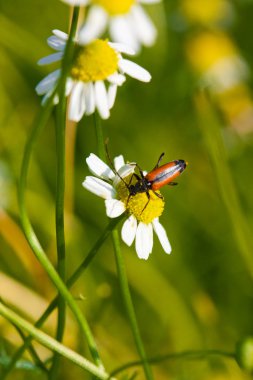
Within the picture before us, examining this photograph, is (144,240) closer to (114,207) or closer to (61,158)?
(114,207)

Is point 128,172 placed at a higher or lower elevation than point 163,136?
lower

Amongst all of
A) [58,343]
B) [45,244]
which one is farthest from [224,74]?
[58,343]

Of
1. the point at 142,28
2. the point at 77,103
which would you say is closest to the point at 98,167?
the point at 77,103

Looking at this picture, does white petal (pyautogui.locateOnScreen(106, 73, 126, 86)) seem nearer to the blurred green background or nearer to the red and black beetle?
the red and black beetle

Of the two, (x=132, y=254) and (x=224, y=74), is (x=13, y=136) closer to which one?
(x=132, y=254)

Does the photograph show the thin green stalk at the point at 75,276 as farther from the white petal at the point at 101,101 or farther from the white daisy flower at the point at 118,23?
the white daisy flower at the point at 118,23
